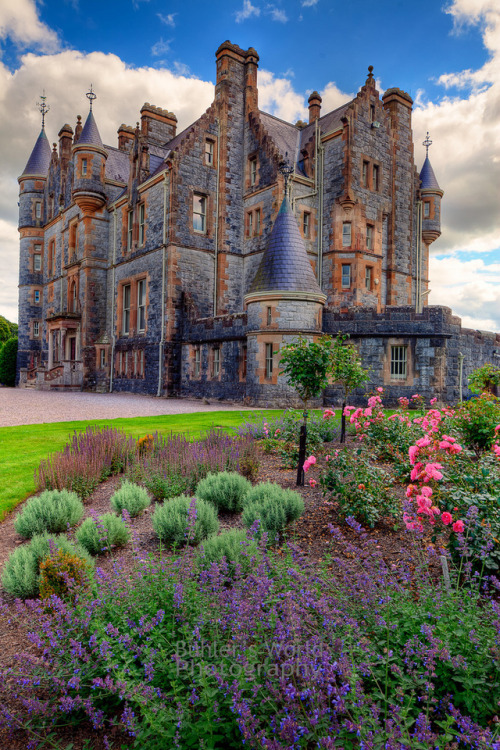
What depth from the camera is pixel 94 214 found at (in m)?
30.2

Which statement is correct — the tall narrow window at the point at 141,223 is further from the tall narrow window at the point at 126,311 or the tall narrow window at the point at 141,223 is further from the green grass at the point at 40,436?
the green grass at the point at 40,436

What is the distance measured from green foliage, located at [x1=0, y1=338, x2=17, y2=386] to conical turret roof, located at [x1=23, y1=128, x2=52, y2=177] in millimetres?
14971

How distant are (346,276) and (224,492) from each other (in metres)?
21.1

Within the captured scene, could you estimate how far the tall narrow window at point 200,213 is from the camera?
83.0 ft

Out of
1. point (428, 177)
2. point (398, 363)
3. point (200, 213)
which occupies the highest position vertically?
point (428, 177)

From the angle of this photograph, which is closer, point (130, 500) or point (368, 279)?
point (130, 500)

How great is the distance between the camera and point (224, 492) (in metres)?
6.18

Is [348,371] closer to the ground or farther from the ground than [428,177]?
closer to the ground

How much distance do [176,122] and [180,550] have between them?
32999 millimetres

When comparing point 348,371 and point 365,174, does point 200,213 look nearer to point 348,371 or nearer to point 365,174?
point 365,174

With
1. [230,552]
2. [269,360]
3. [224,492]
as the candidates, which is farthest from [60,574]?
[269,360]

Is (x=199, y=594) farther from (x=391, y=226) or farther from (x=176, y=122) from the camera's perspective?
(x=176, y=122)

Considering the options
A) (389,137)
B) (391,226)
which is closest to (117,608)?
(391,226)

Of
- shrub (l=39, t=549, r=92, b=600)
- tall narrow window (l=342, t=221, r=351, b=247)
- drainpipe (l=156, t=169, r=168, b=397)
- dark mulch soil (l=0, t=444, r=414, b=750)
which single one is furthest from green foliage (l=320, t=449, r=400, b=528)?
tall narrow window (l=342, t=221, r=351, b=247)
